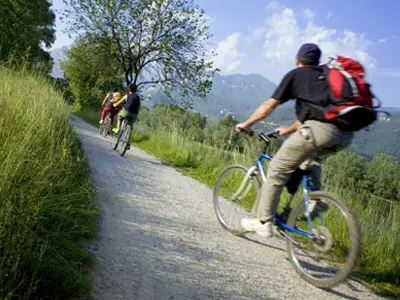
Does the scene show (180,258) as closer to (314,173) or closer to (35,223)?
(35,223)

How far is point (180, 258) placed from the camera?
11.8ft

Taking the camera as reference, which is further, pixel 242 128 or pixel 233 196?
pixel 233 196

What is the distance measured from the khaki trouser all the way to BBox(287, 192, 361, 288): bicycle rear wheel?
0.30 metres

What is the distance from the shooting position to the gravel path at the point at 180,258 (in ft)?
9.71

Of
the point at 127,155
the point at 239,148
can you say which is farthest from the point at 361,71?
the point at 127,155

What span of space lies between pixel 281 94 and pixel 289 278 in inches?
78.3

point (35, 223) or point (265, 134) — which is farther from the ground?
point (265, 134)

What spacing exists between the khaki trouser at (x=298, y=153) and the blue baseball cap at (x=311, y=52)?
793 millimetres

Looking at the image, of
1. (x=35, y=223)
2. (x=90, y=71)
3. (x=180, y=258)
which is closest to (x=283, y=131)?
(x=180, y=258)

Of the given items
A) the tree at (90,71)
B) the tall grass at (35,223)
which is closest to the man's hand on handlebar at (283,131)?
the tall grass at (35,223)

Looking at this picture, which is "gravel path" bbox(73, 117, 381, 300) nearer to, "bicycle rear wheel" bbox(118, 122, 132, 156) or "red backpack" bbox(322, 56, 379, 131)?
"red backpack" bbox(322, 56, 379, 131)

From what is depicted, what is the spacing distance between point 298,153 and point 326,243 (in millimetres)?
1013

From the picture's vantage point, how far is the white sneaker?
3830mm

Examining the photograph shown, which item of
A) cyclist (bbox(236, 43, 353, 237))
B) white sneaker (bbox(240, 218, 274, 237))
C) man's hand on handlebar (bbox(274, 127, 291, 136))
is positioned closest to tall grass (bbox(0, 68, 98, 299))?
white sneaker (bbox(240, 218, 274, 237))
